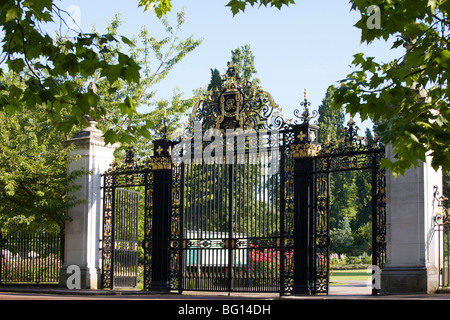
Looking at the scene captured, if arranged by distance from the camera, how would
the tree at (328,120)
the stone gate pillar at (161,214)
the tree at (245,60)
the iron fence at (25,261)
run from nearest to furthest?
the stone gate pillar at (161,214) < the iron fence at (25,261) < the tree at (245,60) < the tree at (328,120)

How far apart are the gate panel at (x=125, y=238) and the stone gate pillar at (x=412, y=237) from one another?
24.2 ft

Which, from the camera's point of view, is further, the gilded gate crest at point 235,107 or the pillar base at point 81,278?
the pillar base at point 81,278

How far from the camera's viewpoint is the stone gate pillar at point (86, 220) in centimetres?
1733

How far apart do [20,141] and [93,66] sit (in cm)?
1147

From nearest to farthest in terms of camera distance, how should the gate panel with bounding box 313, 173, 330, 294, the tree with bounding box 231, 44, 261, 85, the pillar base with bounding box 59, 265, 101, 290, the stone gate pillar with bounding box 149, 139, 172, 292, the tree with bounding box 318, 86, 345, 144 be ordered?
1. the gate panel with bounding box 313, 173, 330, 294
2. the stone gate pillar with bounding box 149, 139, 172, 292
3. the pillar base with bounding box 59, 265, 101, 290
4. the tree with bounding box 231, 44, 261, 85
5. the tree with bounding box 318, 86, 345, 144

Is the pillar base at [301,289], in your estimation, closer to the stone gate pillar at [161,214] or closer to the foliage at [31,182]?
the stone gate pillar at [161,214]

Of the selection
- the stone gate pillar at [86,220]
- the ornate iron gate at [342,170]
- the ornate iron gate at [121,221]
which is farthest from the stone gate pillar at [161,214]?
the ornate iron gate at [342,170]

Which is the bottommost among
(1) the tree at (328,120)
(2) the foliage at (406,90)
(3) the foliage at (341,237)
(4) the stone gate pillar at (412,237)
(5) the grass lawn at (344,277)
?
(5) the grass lawn at (344,277)

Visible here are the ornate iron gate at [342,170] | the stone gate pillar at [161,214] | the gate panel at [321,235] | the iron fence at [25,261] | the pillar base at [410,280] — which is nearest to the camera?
the pillar base at [410,280]

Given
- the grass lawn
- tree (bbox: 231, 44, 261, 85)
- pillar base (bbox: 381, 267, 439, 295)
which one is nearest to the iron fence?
pillar base (bbox: 381, 267, 439, 295)

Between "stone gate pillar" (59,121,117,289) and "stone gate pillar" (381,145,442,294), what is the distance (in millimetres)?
8008

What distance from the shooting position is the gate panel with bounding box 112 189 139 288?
17375mm

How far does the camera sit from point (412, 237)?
1242cm

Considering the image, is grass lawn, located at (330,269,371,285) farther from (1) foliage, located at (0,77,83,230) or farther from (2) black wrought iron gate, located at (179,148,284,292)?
(1) foliage, located at (0,77,83,230)
